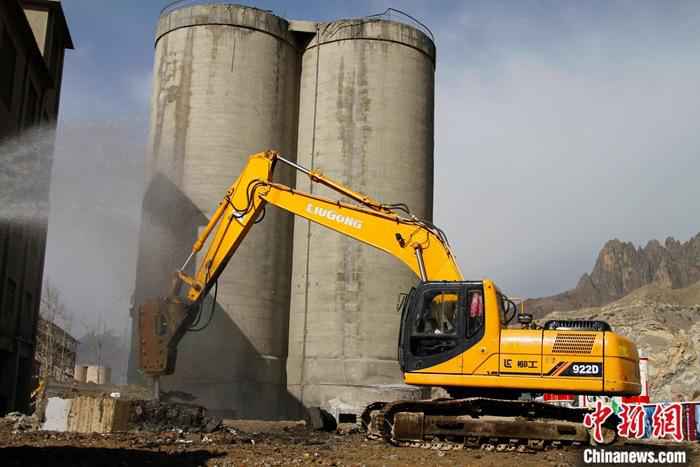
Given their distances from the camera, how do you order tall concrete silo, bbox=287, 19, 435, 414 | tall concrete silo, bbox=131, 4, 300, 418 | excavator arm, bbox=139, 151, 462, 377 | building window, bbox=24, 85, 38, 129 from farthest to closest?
tall concrete silo, bbox=287, 19, 435, 414 < tall concrete silo, bbox=131, 4, 300, 418 < building window, bbox=24, 85, 38, 129 < excavator arm, bbox=139, 151, 462, 377

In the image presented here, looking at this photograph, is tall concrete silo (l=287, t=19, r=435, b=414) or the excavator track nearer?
the excavator track

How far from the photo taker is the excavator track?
49.7ft

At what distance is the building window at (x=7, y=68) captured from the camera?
2459cm

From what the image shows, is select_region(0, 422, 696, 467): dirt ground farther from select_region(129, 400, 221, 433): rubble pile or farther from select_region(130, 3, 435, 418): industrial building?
select_region(130, 3, 435, 418): industrial building

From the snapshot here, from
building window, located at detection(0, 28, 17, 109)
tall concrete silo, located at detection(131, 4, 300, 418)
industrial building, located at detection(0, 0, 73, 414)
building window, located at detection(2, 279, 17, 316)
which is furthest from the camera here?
tall concrete silo, located at detection(131, 4, 300, 418)

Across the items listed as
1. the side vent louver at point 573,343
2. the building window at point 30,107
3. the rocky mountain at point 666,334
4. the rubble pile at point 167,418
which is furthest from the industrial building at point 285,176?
the side vent louver at point 573,343

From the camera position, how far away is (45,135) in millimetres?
30500

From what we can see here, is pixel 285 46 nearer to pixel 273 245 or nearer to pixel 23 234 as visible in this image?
pixel 273 245

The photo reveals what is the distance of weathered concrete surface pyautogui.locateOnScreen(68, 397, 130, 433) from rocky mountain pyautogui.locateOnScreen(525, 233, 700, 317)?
119 metres

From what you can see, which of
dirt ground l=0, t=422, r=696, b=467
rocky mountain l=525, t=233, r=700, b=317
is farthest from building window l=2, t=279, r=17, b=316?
rocky mountain l=525, t=233, r=700, b=317

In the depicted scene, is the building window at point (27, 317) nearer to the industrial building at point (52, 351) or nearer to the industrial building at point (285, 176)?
the industrial building at point (285, 176)

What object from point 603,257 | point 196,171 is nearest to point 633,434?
point 196,171

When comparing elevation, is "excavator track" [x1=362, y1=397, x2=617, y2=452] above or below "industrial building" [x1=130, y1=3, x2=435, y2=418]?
below

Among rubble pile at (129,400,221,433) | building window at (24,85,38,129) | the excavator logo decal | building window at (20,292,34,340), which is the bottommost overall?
rubble pile at (129,400,221,433)
